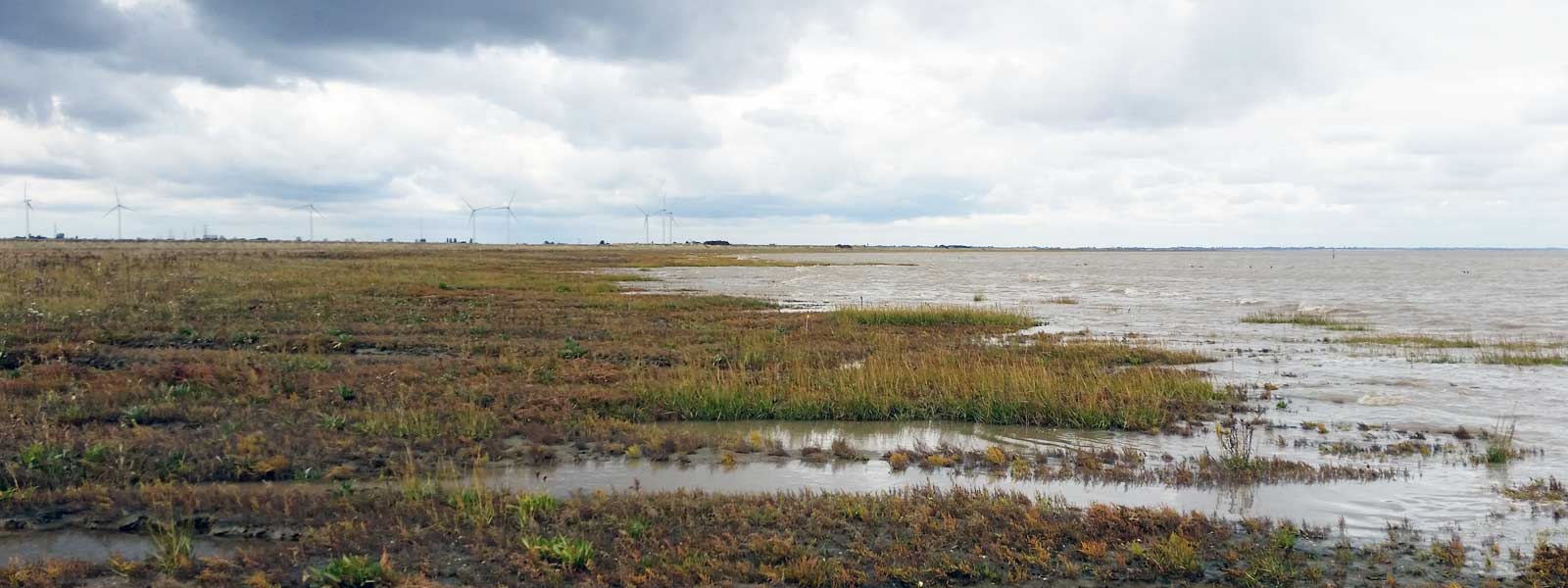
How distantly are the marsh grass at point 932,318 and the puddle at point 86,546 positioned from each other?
23.8 metres

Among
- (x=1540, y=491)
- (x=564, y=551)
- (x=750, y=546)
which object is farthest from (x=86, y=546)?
(x=1540, y=491)

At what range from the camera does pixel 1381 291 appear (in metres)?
66.6

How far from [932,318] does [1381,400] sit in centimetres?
1566

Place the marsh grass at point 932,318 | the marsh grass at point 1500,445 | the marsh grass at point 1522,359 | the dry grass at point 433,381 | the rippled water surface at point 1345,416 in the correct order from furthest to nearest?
the marsh grass at point 932,318
the marsh grass at point 1522,359
the marsh grass at point 1500,445
the dry grass at point 433,381
the rippled water surface at point 1345,416

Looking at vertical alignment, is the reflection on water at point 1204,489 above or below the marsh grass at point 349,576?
below

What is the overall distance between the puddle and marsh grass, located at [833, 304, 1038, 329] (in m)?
23.8

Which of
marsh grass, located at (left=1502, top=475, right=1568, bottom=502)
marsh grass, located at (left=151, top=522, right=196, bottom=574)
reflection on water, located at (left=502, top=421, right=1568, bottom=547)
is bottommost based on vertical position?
reflection on water, located at (left=502, top=421, right=1568, bottom=547)

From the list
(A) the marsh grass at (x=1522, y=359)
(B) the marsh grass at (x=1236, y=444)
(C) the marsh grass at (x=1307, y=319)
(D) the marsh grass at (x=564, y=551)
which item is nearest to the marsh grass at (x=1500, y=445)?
(B) the marsh grass at (x=1236, y=444)

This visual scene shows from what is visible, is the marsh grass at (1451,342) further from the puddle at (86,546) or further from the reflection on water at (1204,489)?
the puddle at (86,546)

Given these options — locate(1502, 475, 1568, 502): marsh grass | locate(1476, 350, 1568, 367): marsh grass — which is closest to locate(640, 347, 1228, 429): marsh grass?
locate(1502, 475, 1568, 502): marsh grass

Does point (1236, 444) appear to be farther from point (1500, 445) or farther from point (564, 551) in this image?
point (564, 551)

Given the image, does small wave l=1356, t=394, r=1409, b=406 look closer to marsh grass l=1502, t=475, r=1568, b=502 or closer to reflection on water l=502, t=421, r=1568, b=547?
reflection on water l=502, t=421, r=1568, b=547

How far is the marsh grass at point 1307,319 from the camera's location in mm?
34931

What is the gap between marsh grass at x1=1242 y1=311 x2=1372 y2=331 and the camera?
34.9m
